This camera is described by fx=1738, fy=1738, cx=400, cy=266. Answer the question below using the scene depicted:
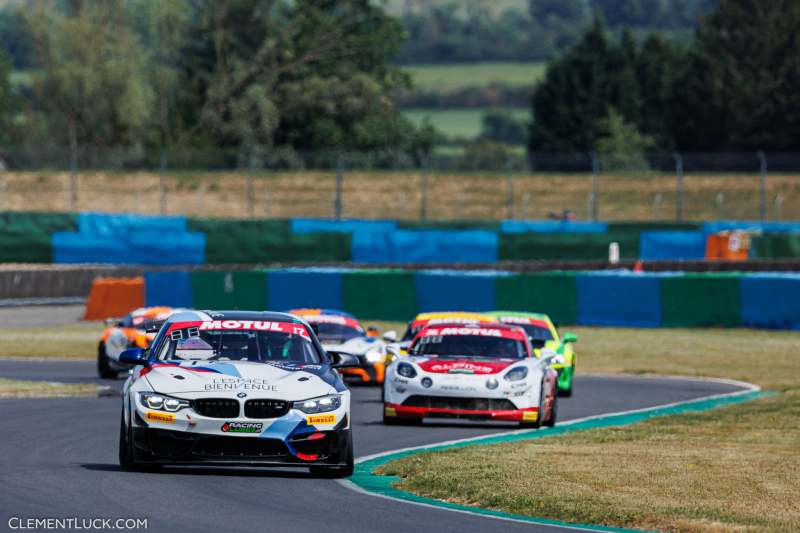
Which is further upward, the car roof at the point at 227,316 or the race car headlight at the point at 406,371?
the car roof at the point at 227,316

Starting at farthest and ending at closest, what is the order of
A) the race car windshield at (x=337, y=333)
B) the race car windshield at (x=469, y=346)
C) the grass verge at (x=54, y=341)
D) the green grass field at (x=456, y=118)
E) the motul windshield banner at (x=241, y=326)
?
the green grass field at (x=456, y=118) < the grass verge at (x=54, y=341) < the race car windshield at (x=337, y=333) < the race car windshield at (x=469, y=346) < the motul windshield banner at (x=241, y=326)

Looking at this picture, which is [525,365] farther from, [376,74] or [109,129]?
[376,74]

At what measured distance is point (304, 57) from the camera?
280ft

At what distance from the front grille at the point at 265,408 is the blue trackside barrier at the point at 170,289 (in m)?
24.3

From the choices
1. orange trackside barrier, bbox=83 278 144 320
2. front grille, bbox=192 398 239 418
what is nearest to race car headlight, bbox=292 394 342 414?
front grille, bbox=192 398 239 418

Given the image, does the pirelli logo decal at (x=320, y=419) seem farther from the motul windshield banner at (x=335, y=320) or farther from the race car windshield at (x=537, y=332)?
the motul windshield banner at (x=335, y=320)

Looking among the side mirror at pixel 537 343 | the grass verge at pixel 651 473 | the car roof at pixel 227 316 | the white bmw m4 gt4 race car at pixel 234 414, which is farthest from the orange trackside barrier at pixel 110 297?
the white bmw m4 gt4 race car at pixel 234 414

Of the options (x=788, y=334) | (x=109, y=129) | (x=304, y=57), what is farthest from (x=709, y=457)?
(x=304, y=57)

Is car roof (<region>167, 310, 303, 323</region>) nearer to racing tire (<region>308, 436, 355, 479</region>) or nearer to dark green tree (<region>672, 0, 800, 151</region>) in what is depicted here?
racing tire (<region>308, 436, 355, 479</region>)

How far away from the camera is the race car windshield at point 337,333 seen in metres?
25.0

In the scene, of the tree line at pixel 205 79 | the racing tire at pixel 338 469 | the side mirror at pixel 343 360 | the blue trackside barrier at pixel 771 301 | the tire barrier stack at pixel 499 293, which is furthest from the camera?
the tree line at pixel 205 79

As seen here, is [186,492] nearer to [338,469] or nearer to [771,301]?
[338,469]

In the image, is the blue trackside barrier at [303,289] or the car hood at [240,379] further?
the blue trackside barrier at [303,289]

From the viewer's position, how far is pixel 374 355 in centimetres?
2547
